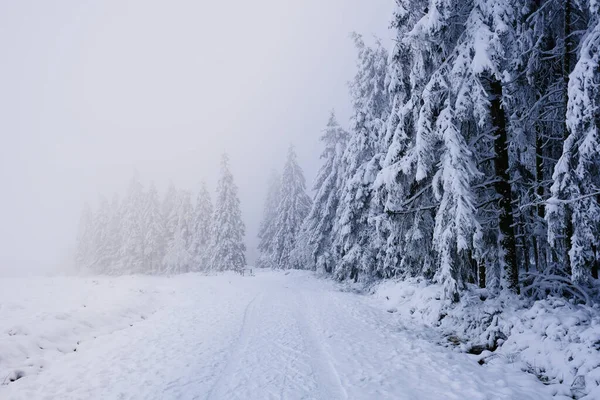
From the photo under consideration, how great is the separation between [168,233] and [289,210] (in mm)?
20637

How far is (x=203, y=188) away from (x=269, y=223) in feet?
40.1

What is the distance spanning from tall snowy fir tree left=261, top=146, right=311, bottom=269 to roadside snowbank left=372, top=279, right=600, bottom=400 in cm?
3224

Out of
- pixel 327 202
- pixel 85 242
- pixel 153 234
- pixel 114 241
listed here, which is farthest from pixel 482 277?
pixel 85 242

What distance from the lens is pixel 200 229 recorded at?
4625 cm

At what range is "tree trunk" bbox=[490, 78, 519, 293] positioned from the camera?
29.1 ft

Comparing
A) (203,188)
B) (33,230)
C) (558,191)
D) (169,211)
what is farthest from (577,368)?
(33,230)

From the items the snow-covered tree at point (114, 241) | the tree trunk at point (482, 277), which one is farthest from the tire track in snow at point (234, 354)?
the snow-covered tree at point (114, 241)

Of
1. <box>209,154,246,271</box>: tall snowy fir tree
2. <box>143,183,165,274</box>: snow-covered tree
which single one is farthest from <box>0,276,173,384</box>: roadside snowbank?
<box>143,183,165,274</box>: snow-covered tree

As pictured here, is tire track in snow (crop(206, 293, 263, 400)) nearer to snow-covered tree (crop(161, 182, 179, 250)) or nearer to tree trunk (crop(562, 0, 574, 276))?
tree trunk (crop(562, 0, 574, 276))

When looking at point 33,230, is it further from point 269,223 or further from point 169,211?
point 269,223

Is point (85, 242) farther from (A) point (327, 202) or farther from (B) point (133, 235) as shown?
(A) point (327, 202)

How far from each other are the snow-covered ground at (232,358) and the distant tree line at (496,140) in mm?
2626

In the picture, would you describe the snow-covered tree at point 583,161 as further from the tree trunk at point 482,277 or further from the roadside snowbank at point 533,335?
the tree trunk at point 482,277

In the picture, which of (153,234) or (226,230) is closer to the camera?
(226,230)
